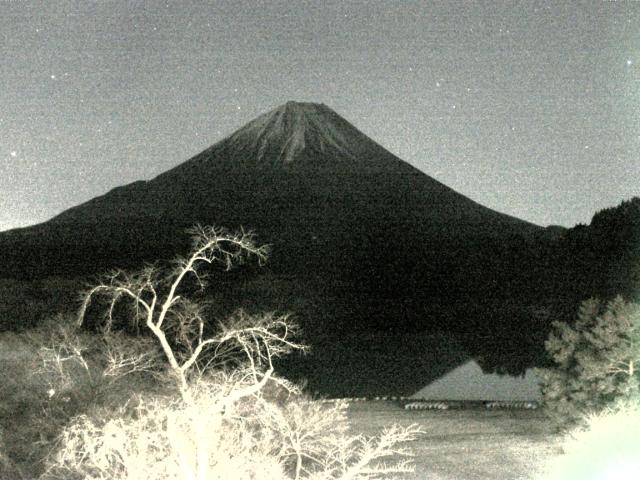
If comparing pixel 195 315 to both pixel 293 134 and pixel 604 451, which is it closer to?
pixel 604 451

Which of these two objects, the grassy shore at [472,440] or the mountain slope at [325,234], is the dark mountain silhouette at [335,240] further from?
the grassy shore at [472,440]

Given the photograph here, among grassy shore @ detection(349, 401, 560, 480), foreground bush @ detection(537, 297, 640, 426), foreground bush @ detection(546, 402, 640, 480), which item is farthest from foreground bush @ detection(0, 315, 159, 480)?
foreground bush @ detection(537, 297, 640, 426)

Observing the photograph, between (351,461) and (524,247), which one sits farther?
(524,247)

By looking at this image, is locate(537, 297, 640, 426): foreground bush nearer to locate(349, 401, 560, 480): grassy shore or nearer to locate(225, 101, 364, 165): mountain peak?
locate(349, 401, 560, 480): grassy shore

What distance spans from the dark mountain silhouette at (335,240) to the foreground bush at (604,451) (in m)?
18.0

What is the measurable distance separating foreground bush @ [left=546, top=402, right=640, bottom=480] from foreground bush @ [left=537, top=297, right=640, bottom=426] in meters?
1.75

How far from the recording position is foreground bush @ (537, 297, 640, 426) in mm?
20266

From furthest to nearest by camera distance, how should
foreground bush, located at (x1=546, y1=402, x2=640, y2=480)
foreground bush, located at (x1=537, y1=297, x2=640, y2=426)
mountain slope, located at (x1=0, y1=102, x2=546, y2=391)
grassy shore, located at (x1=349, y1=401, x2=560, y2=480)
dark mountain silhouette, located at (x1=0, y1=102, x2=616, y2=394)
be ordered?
mountain slope, located at (x1=0, y1=102, x2=546, y2=391) < dark mountain silhouette, located at (x1=0, y1=102, x2=616, y2=394) < foreground bush, located at (x1=537, y1=297, x2=640, y2=426) < grassy shore, located at (x1=349, y1=401, x2=560, y2=480) < foreground bush, located at (x1=546, y1=402, x2=640, y2=480)

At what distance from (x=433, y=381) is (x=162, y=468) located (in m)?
32.5

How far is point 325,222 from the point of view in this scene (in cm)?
10719

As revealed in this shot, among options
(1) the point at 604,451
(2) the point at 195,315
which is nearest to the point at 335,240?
(1) the point at 604,451

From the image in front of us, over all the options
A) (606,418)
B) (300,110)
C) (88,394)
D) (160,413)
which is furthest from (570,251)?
(300,110)

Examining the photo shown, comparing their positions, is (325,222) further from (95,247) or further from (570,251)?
(570,251)

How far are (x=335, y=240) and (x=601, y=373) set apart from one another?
76.1 m
